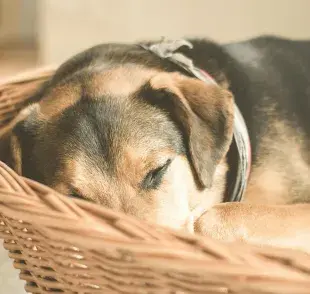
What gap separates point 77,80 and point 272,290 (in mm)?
904

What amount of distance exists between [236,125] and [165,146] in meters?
0.26

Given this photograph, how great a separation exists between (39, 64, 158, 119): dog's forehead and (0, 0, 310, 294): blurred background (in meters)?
1.59

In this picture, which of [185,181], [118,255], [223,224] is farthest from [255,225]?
[118,255]

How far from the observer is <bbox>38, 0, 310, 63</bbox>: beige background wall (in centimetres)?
304

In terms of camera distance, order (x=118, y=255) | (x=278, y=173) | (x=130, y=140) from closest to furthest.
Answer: (x=118, y=255)
(x=130, y=140)
(x=278, y=173)

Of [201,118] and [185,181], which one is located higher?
[201,118]

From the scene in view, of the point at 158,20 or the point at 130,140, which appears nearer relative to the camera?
the point at 130,140

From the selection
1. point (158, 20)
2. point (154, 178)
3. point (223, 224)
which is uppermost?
point (158, 20)

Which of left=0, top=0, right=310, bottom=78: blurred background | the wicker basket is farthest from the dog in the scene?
left=0, top=0, right=310, bottom=78: blurred background

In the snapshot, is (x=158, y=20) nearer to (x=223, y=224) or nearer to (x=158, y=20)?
(x=158, y=20)

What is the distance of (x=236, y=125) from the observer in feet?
5.12

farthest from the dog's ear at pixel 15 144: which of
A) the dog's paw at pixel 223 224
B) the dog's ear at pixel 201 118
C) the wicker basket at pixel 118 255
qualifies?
the dog's paw at pixel 223 224

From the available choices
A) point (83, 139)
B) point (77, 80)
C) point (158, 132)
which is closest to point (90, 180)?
point (83, 139)

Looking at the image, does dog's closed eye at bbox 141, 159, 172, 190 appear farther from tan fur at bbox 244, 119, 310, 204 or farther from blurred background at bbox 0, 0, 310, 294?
blurred background at bbox 0, 0, 310, 294
